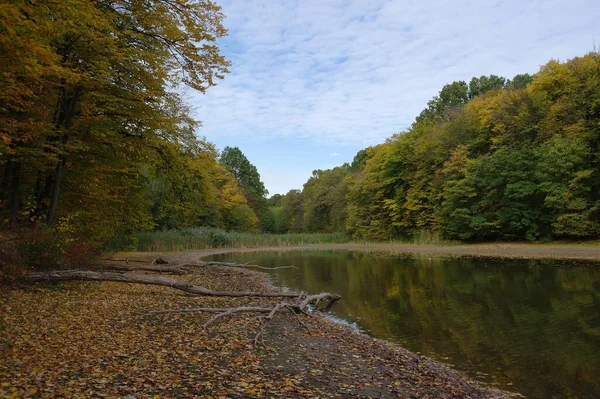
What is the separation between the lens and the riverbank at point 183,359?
15.9 ft

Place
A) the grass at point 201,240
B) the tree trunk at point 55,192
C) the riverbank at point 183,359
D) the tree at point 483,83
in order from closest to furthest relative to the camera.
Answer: the riverbank at point 183,359, the tree trunk at point 55,192, the grass at point 201,240, the tree at point 483,83

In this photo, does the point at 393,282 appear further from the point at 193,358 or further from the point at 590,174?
the point at 590,174

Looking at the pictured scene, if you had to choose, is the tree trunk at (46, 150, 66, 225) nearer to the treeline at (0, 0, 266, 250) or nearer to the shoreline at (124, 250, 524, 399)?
the treeline at (0, 0, 266, 250)

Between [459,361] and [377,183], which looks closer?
[459,361]

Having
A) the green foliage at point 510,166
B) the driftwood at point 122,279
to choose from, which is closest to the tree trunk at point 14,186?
the driftwood at point 122,279

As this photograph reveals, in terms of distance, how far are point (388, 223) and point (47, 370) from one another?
5003 centimetres

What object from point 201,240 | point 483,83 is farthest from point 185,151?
point 483,83

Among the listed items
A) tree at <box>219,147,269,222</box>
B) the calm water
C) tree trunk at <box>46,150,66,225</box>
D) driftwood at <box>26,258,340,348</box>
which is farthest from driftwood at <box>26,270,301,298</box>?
tree at <box>219,147,269,222</box>

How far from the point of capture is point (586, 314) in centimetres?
1055

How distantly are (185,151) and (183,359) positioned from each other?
43.2ft

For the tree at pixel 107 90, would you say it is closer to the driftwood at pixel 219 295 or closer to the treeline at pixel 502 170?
the driftwood at pixel 219 295

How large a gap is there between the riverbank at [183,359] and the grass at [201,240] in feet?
57.3

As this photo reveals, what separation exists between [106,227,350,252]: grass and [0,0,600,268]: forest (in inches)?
73.2

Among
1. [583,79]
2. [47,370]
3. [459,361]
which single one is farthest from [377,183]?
[47,370]
